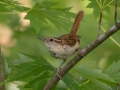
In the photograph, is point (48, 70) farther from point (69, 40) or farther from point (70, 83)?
point (69, 40)

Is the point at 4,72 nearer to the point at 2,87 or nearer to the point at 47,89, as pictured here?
the point at 2,87

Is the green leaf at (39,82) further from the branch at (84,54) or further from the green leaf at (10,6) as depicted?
the green leaf at (10,6)

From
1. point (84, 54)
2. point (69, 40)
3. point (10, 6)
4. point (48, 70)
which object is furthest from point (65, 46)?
point (10, 6)

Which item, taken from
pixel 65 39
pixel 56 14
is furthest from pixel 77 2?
pixel 65 39

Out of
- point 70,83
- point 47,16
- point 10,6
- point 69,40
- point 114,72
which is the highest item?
point 10,6

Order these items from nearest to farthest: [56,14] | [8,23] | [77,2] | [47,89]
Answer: [47,89] → [56,14] → [8,23] → [77,2]

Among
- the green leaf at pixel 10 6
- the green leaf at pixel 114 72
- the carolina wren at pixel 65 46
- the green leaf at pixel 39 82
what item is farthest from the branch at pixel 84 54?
the green leaf at pixel 10 6

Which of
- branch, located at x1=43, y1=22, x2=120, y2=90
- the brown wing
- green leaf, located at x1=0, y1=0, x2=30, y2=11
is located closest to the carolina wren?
the brown wing

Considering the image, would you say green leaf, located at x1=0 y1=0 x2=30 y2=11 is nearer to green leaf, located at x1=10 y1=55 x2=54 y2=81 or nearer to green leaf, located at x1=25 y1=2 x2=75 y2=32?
green leaf, located at x1=25 y1=2 x2=75 y2=32
